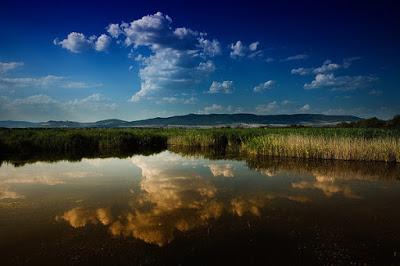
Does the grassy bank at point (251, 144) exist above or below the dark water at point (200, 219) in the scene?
above

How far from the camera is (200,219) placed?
8.46 meters

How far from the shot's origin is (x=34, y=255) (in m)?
6.20

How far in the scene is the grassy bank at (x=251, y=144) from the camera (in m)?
19.8

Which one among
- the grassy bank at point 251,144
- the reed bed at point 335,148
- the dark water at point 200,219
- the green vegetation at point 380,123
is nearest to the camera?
the dark water at point 200,219

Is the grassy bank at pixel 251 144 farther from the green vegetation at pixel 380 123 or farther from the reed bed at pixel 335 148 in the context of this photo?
the green vegetation at pixel 380 123

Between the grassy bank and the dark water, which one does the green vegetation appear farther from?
the dark water

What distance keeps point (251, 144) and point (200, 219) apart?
17904 mm

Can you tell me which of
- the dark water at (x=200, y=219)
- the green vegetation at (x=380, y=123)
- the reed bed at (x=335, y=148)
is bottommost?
the dark water at (x=200, y=219)

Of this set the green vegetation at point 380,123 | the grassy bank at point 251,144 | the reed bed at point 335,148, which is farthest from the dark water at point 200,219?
the green vegetation at point 380,123

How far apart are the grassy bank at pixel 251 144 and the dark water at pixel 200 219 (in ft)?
15.6

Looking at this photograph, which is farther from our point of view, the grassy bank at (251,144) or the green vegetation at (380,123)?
the green vegetation at (380,123)

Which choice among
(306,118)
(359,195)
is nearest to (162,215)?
(359,195)

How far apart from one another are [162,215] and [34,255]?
324cm

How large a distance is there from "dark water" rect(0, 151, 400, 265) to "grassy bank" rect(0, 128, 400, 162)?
476 centimetres
